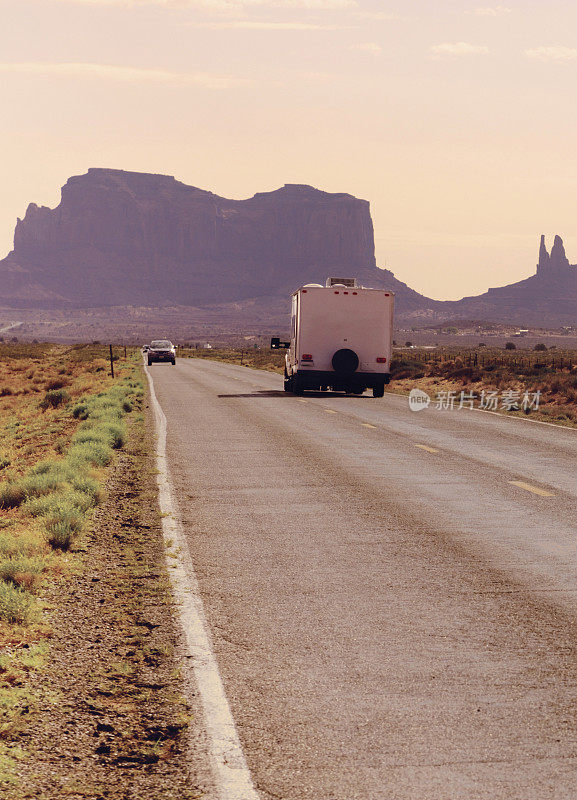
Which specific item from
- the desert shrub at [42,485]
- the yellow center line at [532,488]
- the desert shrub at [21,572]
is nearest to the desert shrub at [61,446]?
the desert shrub at [42,485]

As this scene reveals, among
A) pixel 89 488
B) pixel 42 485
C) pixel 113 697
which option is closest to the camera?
pixel 113 697

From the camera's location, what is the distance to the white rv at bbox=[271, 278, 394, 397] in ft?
93.1

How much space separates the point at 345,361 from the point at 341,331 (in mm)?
882

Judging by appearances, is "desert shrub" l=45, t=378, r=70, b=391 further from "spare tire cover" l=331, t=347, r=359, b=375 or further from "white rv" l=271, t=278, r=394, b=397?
"spare tire cover" l=331, t=347, r=359, b=375

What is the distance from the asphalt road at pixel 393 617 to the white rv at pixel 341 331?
44.2 feet

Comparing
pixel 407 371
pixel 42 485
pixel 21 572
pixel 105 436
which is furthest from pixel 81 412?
pixel 407 371

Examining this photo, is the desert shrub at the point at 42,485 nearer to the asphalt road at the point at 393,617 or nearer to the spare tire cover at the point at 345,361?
the asphalt road at the point at 393,617

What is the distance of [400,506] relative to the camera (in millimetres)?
10898

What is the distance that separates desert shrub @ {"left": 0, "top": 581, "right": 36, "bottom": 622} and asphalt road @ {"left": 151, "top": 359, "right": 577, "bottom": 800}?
1214mm

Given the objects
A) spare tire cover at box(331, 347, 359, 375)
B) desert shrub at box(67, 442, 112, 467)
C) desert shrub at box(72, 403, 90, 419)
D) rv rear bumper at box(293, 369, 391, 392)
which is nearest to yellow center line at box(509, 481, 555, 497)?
desert shrub at box(67, 442, 112, 467)

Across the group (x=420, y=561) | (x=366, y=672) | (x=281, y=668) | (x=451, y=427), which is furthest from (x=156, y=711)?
(x=451, y=427)

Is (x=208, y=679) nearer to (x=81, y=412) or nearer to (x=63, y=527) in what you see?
(x=63, y=527)

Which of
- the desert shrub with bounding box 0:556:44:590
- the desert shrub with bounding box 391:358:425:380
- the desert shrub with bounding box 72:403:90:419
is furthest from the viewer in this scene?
the desert shrub with bounding box 391:358:425:380

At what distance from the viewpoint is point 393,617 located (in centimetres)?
651
